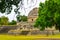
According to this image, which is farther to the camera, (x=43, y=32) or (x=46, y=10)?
(x=43, y=32)

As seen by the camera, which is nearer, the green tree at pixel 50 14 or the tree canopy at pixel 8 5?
the tree canopy at pixel 8 5

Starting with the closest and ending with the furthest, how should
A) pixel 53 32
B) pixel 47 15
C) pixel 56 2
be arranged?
pixel 56 2 → pixel 47 15 → pixel 53 32

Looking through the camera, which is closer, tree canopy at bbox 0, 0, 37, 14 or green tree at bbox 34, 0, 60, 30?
tree canopy at bbox 0, 0, 37, 14

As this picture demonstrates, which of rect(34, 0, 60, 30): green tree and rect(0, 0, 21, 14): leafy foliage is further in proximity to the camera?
rect(34, 0, 60, 30): green tree

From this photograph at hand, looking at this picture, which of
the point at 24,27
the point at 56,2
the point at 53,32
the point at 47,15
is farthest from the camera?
the point at 24,27

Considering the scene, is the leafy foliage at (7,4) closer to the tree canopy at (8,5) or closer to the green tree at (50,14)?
the tree canopy at (8,5)

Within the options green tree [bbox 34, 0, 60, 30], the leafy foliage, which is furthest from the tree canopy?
green tree [bbox 34, 0, 60, 30]

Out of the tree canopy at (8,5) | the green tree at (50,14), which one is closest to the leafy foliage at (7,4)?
the tree canopy at (8,5)

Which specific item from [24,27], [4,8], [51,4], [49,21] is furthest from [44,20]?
[4,8]

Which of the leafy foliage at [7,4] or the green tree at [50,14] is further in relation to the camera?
the green tree at [50,14]

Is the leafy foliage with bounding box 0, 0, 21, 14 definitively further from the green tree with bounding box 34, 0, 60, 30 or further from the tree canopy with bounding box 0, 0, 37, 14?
the green tree with bounding box 34, 0, 60, 30

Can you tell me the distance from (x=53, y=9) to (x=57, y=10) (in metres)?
1.21

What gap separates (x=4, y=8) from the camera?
28.5 feet

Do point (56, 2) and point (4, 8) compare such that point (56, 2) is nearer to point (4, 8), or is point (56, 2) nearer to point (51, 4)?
point (51, 4)
